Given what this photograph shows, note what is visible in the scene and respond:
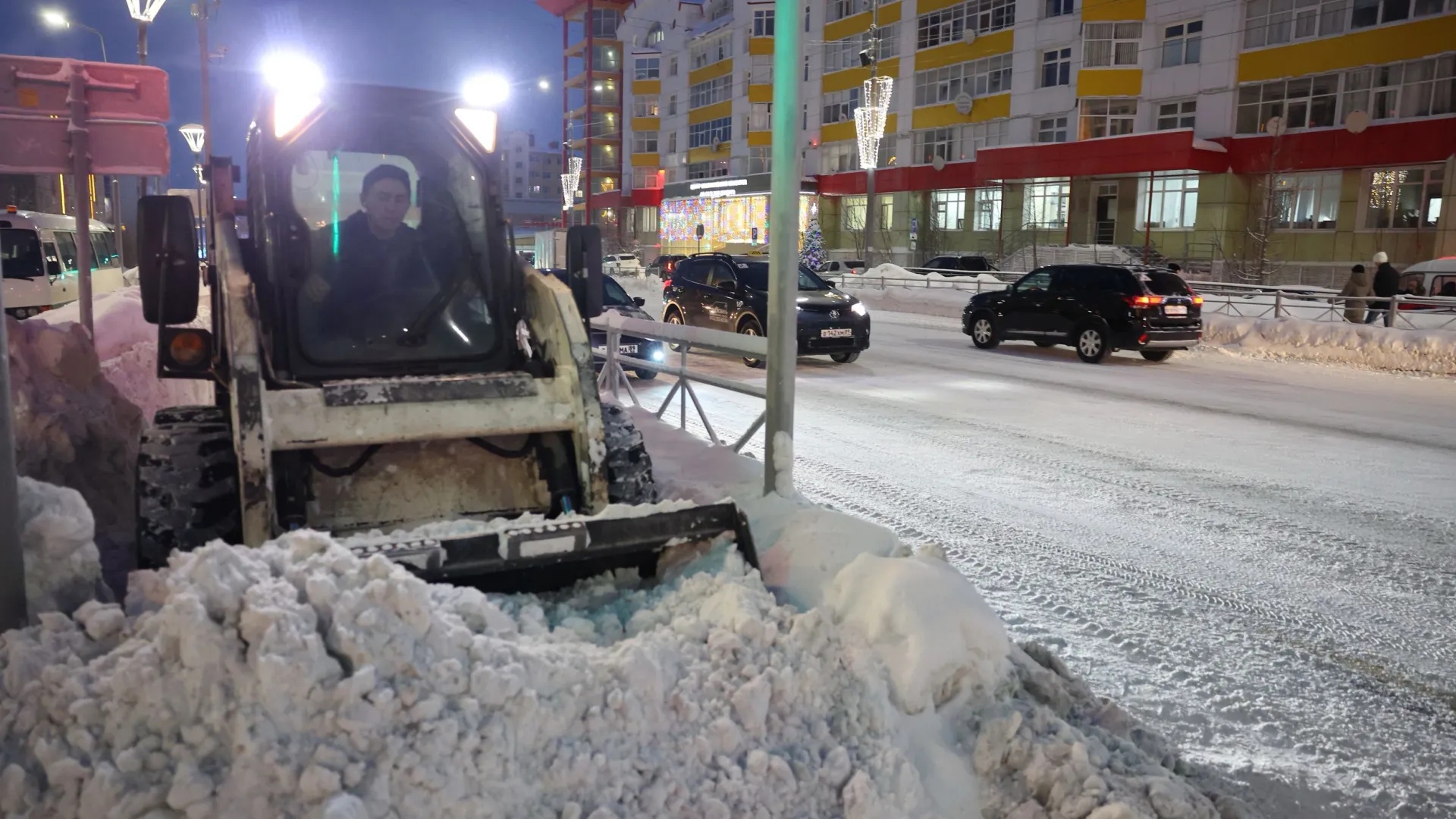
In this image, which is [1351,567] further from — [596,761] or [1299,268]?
[1299,268]

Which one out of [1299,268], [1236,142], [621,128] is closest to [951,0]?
[1236,142]

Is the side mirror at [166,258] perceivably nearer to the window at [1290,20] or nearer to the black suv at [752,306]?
the black suv at [752,306]

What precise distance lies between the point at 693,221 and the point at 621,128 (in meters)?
23.6

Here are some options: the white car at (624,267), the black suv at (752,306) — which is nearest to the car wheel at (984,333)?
the black suv at (752,306)

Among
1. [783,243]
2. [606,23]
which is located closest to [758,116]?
[606,23]

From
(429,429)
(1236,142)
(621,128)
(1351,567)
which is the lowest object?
(1351,567)

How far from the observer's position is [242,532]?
4.21 meters

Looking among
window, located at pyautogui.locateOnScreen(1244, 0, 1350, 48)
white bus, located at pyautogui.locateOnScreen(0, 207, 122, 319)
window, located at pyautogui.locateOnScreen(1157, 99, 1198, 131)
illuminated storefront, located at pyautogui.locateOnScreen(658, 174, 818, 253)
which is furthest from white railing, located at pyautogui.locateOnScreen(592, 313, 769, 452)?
illuminated storefront, located at pyautogui.locateOnScreen(658, 174, 818, 253)

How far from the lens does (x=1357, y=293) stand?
21.8m

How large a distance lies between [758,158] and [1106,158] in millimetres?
28515

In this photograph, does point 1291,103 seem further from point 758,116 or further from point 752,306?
point 758,116

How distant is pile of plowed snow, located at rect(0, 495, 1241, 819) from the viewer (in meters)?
2.66

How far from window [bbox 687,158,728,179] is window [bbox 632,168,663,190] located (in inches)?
215

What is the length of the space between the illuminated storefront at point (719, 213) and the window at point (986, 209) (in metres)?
10.2
